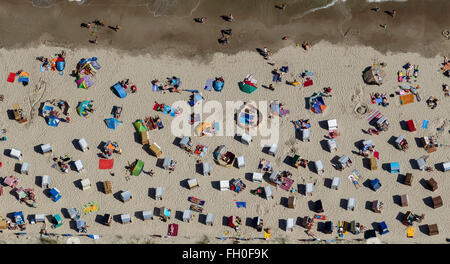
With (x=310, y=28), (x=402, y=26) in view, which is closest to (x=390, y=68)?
(x=402, y=26)

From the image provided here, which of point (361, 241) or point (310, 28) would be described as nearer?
point (361, 241)

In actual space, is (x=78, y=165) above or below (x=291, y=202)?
above

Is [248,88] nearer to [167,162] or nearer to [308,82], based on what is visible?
[308,82]

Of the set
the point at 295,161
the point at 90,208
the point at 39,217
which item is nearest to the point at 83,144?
the point at 90,208

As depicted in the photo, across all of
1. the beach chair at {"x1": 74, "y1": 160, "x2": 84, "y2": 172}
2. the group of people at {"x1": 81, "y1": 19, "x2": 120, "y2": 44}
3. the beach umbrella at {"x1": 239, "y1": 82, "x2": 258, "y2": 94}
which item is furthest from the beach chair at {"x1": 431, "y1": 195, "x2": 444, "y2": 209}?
the group of people at {"x1": 81, "y1": 19, "x2": 120, "y2": 44}

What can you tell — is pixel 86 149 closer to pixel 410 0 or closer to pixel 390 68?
pixel 390 68
